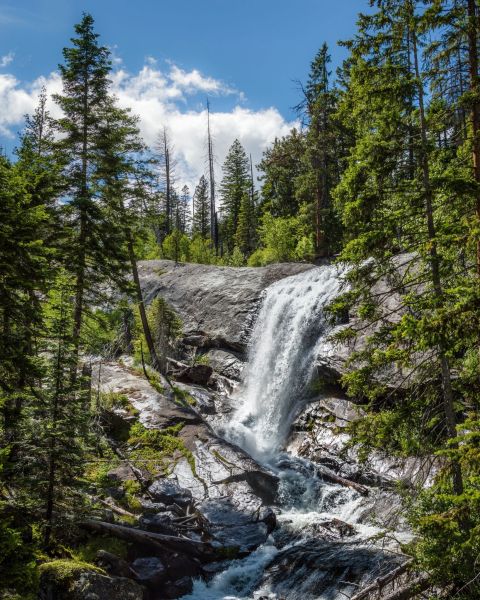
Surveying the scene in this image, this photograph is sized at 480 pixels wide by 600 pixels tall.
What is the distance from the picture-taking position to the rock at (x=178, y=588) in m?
10.8

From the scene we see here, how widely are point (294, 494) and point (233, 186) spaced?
56987 millimetres

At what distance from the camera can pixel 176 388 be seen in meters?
23.5

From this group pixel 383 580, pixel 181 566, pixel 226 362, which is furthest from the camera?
pixel 226 362

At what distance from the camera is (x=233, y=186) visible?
67625 mm

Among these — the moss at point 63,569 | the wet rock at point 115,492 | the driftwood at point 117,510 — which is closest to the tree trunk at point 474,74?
the moss at point 63,569

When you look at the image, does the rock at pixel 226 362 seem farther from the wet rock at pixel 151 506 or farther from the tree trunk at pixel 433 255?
the tree trunk at pixel 433 255

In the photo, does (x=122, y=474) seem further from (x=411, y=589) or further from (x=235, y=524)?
(x=411, y=589)

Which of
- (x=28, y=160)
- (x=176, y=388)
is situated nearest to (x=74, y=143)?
(x=28, y=160)

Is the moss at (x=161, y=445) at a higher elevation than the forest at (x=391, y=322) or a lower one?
lower

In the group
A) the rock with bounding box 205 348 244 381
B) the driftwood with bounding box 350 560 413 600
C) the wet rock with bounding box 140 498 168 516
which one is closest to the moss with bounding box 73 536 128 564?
the wet rock with bounding box 140 498 168 516

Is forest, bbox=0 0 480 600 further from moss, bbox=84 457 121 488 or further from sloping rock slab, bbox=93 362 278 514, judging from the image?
sloping rock slab, bbox=93 362 278 514

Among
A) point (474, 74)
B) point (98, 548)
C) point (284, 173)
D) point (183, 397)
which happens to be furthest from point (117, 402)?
point (284, 173)

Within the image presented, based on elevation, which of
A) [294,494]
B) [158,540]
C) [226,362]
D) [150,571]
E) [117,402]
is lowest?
[294,494]

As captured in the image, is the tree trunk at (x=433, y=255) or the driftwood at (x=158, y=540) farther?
the driftwood at (x=158, y=540)
